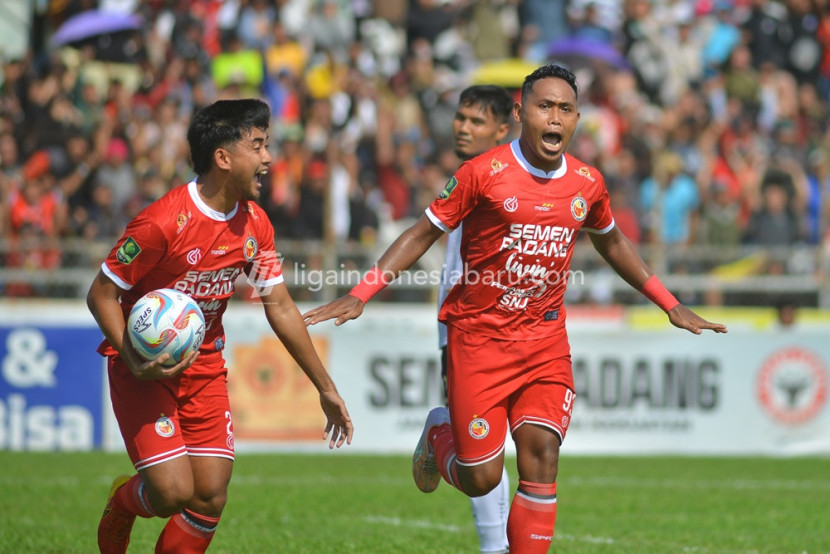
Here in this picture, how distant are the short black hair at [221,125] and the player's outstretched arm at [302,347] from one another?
2.59ft

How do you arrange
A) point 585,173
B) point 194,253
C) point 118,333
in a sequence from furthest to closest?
point 585,173 → point 194,253 → point 118,333

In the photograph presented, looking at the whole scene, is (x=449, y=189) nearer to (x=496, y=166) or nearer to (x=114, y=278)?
(x=496, y=166)

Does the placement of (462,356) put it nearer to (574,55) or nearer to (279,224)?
(279,224)

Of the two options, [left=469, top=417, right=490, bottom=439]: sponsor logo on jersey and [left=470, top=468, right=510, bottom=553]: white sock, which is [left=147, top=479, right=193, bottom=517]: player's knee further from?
[left=470, top=468, right=510, bottom=553]: white sock

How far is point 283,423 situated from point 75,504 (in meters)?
4.80

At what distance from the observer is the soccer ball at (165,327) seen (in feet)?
19.6

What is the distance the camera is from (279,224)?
15516mm

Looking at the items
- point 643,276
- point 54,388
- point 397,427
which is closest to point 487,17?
point 397,427

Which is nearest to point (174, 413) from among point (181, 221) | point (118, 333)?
point (118, 333)

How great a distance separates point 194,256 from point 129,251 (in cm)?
33

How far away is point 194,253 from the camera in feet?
20.7

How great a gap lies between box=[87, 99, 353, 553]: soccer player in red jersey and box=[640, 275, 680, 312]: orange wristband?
75.2 inches

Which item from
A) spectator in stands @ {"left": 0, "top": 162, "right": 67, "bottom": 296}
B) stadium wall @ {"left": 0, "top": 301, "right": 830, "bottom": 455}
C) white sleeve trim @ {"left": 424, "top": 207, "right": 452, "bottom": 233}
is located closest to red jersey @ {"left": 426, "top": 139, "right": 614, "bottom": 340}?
white sleeve trim @ {"left": 424, "top": 207, "right": 452, "bottom": 233}

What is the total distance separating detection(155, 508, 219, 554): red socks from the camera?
6418 mm
